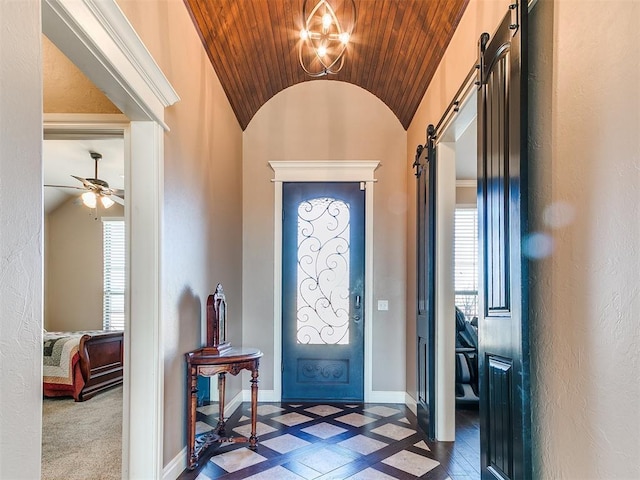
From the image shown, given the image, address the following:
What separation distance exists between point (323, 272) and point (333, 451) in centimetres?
198

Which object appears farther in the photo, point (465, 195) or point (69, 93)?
point (465, 195)

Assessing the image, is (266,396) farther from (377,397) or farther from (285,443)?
(285,443)

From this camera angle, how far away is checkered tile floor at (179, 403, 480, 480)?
2916 mm

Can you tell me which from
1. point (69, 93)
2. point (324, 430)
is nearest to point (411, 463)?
point (324, 430)

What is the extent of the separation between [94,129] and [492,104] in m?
2.30

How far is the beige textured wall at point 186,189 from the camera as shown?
262 cm

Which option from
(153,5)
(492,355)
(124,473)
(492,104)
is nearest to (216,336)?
(124,473)

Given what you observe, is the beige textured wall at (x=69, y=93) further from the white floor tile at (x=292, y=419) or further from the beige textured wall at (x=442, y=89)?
the white floor tile at (x=292, y=419)

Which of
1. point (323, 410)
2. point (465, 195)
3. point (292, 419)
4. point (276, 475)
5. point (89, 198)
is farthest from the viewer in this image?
point (465, 195)

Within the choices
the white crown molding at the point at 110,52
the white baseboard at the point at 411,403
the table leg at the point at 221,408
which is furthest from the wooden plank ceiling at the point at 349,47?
the white baseboard at the point at 411,403

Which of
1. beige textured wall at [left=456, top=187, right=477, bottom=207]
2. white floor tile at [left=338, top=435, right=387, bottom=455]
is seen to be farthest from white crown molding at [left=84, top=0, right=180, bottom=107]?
beige textured wall at [left=456, top=187, right=477, bottom=207]

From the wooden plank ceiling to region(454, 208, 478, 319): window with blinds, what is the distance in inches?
88.3

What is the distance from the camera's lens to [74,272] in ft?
A: 25.6

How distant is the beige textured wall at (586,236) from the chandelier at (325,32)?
4.47 ft
